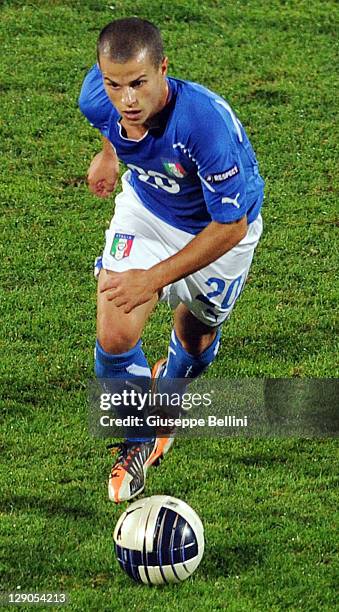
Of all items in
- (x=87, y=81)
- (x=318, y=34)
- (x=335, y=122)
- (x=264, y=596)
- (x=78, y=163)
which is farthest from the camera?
(x=318, y=34)

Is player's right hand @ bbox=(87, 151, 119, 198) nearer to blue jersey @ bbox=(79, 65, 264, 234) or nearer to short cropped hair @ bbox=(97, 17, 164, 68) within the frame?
blue jersey @ bbox=(79, 65, 264, 234)

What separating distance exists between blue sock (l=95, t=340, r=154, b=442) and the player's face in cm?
110

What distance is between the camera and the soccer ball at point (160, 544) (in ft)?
18.9

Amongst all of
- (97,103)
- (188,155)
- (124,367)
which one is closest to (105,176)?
(97,103)

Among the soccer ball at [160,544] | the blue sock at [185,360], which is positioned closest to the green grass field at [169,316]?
the soccer ball at [160,544]

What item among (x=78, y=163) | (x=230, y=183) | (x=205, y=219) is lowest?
(x=78, y=163)

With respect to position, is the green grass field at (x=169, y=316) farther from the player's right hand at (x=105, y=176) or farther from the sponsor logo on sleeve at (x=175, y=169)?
the sponsor logo on sleeve at (x=175, y=169)

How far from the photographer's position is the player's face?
18.4 feet

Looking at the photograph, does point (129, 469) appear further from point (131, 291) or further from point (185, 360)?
point (131, 291)

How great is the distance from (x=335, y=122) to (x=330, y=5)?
2350mm

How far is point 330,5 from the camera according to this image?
12984mm

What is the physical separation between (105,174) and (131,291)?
976mm

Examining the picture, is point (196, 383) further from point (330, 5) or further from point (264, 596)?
point (330, 5)

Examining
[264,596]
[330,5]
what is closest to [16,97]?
[330,5]
